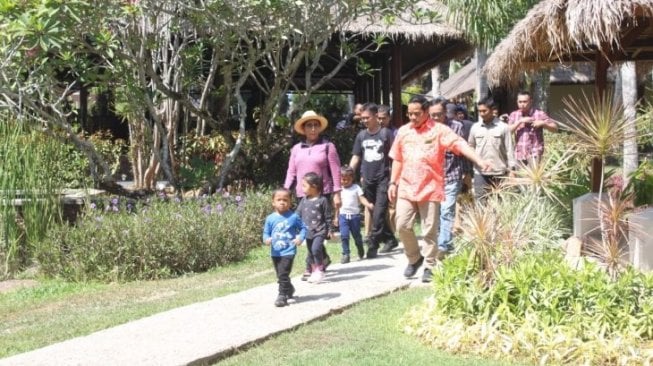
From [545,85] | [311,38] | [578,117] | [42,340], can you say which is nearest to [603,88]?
[578,117]

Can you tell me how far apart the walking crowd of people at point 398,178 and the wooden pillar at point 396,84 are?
5014 millimetres

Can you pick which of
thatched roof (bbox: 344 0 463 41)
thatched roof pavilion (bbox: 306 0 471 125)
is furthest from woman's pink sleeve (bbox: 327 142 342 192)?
thatched roof (bbox: 344 0 463 41)

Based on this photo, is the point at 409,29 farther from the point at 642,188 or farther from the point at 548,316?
the point at 548,316

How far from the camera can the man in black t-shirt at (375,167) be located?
29.2ft

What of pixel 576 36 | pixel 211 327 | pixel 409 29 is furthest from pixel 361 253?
pixel 409 29

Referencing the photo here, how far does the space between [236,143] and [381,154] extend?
349 centimetres

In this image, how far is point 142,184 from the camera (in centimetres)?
1433

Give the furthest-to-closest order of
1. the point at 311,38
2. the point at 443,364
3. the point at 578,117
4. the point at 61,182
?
the point at 311,38 < the point at 61,182 < the point at 578,117 < the point at 443,364

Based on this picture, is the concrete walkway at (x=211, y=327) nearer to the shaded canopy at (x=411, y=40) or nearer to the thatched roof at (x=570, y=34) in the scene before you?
the thatched roof at (x=570, y=34)

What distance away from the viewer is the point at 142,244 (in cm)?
866

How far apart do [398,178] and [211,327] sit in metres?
2.40

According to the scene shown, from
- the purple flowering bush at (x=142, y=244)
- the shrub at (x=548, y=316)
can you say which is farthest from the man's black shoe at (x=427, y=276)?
the purple flowering bush at (x=142, y=244)

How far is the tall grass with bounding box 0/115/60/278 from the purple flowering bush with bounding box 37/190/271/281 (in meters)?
0.51

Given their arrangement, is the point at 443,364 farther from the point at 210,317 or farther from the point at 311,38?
the point at 311,38
